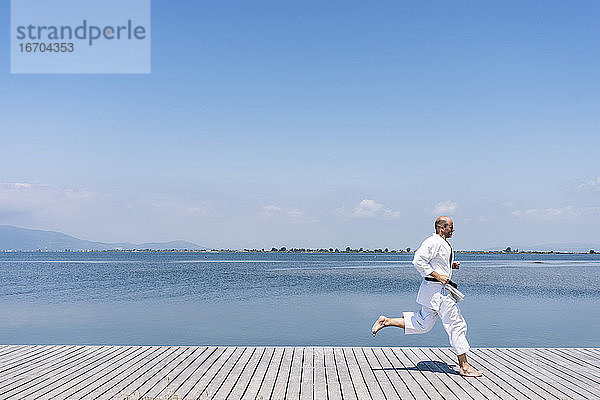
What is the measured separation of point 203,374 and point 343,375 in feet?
5.74

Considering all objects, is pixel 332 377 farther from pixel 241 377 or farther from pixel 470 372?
pixel 470 372

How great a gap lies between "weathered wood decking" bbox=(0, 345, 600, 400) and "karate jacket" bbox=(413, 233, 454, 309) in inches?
41.9

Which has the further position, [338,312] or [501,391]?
[338,312]

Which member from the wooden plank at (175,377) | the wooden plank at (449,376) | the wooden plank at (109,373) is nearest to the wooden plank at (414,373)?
the wooden plank at (449,376)

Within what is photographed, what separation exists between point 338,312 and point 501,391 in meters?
12.4

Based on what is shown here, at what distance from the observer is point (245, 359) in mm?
7609

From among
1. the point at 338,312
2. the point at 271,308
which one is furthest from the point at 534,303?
the point at 271,308

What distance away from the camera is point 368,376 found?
6699 millimetres

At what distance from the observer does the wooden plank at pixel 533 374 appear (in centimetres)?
603

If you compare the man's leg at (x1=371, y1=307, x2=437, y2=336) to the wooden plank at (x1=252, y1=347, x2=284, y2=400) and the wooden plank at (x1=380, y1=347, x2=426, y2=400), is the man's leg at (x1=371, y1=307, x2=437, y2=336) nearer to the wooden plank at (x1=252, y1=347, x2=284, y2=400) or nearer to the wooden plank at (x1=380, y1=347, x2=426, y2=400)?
the wooden plank at (x1=380, y1=347, x2=426, y2=400)

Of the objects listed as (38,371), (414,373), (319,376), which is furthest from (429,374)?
(38,371)

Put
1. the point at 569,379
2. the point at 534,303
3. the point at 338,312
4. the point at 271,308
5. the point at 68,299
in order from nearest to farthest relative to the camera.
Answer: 1. the point at 569,379
2. the point at 338,312
3. the point at 271,308
4. the point at 534,303
5. the point at 68,299

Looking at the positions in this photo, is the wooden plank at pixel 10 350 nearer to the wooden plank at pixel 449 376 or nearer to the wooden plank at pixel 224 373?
the wooden plank at pixel 224 373

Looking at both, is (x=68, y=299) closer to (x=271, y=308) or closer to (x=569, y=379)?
(x=271, y=308)
